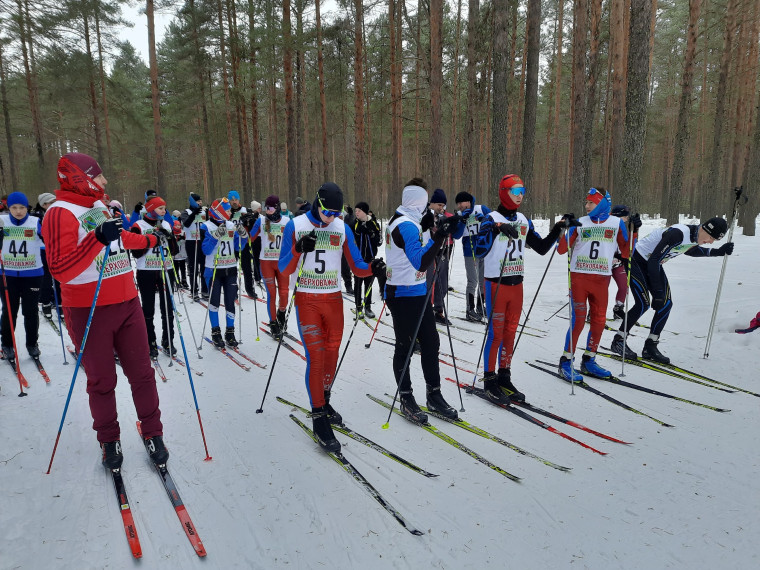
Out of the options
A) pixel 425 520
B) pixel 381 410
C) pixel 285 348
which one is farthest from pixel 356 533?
pixel 285 348

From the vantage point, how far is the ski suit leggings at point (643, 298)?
591cm

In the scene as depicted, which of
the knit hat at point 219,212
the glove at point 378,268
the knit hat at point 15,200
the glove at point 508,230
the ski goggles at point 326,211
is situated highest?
the knit hat at point 15,200

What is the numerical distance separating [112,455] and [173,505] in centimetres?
78

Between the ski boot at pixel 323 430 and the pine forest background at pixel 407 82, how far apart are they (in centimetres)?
811

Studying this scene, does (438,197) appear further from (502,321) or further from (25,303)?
(25,303)

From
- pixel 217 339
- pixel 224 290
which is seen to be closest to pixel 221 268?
pixel 224 290

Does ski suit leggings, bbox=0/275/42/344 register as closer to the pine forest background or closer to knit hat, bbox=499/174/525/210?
knit hat, bbox=499/174/525/210

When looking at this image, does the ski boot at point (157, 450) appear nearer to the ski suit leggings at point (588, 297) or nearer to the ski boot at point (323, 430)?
the ski boot at point (323, 430)

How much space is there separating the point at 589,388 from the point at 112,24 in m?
26.8

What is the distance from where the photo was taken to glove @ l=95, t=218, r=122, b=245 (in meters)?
3.04

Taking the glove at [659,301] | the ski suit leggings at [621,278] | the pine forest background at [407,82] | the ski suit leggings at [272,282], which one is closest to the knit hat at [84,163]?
the ski suit leggings at [272,282]

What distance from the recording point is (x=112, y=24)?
842 inches

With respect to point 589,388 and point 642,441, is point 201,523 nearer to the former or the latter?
point 642,441

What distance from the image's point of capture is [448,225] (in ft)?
12.3
